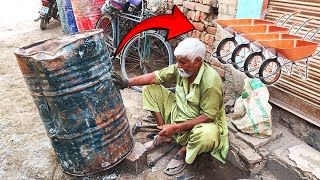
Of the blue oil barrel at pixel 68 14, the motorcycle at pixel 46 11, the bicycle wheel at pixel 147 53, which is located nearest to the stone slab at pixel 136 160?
the bicycle wheel at pixel 147 53

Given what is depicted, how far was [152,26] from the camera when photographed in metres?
4.05

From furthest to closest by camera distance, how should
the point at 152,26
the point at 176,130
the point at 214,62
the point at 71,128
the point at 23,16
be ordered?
the point at 23,16, the point at 152,26, the point at 214,62, the point at 176,130, the point at 71,128

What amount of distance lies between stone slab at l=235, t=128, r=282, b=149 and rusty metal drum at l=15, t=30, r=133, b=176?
1.17m

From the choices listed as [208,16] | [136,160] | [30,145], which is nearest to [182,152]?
[136,160]

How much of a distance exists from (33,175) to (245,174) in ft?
6.80

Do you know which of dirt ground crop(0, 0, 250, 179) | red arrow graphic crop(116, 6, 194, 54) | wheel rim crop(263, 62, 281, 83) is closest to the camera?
wheel rim crop(263, 62, 281, 83)

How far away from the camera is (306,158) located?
2236 mm

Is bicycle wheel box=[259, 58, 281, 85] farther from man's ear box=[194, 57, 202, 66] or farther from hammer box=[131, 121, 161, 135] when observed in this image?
hammer box=[131, 121, 161, 135]

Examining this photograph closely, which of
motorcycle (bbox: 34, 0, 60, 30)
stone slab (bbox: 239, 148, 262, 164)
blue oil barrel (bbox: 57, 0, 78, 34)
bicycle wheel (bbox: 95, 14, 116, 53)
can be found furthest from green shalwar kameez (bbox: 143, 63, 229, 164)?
motorcycle (bbox: 34, 0, 60, 30)

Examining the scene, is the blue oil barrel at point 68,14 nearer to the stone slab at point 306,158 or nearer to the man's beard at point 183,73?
the man's beard at point 183,73

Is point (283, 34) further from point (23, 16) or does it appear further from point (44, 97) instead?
point (23, 16)

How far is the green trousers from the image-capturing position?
231 cm

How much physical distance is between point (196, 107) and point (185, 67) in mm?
427

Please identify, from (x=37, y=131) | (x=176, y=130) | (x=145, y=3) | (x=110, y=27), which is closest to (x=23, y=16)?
(x=110, y=27)
